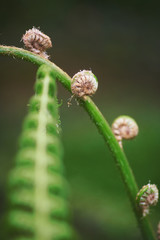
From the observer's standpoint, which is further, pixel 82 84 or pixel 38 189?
pixel 82 84

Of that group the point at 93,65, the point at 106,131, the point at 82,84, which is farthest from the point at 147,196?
the point at 93,65

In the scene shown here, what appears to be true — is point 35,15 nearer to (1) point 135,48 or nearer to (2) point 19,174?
(1) point 135,48

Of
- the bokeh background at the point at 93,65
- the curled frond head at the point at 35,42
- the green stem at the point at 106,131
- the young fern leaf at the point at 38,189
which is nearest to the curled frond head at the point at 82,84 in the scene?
the green stem at the point at 106,131

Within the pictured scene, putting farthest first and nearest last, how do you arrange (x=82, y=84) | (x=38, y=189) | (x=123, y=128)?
(x=123, y=128) < (x=82, y=84) < (x=38, y=189)

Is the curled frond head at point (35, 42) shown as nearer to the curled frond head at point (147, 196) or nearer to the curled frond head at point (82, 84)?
the curled frond head at point (82, 84)

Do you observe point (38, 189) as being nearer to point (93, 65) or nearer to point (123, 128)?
point (123, 128)

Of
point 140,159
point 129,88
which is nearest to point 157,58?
point 129,88
